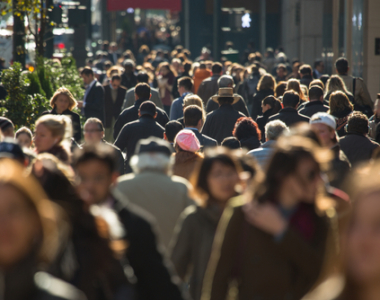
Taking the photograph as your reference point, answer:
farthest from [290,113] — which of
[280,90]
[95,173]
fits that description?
[95,173]

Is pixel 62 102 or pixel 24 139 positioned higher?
pixel 62 102

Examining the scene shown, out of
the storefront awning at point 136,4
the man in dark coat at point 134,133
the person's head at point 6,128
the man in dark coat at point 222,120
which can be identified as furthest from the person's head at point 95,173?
the storefront awning at point 136,4

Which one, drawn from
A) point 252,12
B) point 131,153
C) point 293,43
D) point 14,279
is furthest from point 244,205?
point 252,12

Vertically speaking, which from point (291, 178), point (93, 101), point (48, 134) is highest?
point (291, 178)

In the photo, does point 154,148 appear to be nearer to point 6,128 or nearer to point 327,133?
point 327,133

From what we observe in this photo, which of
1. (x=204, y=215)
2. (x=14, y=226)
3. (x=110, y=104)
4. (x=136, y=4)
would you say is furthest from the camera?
(x=136, y=4)

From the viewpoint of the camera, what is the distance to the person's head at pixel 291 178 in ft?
11.8

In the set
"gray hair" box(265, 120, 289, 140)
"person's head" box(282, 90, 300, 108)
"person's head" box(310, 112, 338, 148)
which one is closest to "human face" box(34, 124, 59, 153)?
"person's head" box(310, 112, 338, 148)

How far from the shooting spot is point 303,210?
3.56 meters

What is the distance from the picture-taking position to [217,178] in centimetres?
449

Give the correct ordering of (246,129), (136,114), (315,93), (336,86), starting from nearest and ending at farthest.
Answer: (246,129)
(315,93)
(136,114)
(336,86)

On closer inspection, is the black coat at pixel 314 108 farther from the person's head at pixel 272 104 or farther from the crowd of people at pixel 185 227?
the crowd of people at pixel 185 227

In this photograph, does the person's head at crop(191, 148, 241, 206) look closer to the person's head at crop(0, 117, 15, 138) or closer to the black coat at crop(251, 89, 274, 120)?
the person's head at crop(0, 117, 15, 138)

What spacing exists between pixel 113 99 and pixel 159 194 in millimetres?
11064
